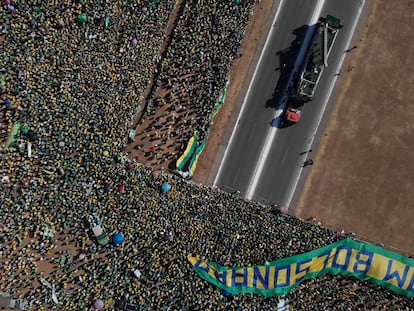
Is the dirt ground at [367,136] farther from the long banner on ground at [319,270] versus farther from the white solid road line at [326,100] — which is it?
the long banner on ground at [319,270]

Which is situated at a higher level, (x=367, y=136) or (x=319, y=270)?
(x=367, y=136)

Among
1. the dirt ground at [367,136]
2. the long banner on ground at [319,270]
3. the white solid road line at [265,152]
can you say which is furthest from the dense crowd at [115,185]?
the dirt ground at [367,136]

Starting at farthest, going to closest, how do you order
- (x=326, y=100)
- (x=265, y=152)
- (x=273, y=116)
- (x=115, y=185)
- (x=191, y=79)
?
(x=326, y=100) → (x=273, y=116) → (x=265, y=152) → (x=191, y=79) → (x=115, y=185)

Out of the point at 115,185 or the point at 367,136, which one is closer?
the point at 115,185

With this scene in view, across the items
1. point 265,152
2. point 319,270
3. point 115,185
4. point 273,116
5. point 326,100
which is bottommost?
→ point 319,270

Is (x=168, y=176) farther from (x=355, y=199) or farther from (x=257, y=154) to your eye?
(x=355, y=199)

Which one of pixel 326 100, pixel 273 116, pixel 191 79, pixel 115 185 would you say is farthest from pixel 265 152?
pixel 115 185

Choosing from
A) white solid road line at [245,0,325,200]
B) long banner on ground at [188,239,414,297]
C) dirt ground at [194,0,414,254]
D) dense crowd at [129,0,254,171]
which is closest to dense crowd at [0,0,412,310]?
dense crowd at [129,0,254,171]

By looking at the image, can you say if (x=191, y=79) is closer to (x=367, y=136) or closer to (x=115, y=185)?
(x=115, y=185)
